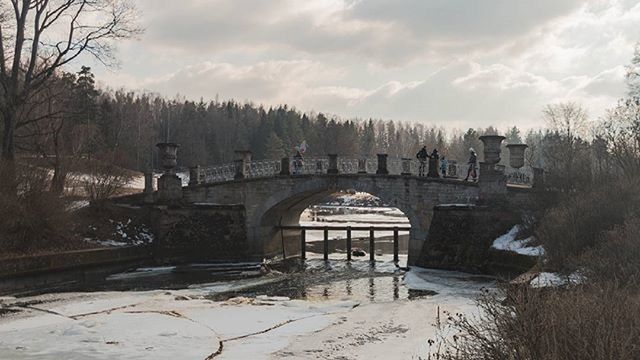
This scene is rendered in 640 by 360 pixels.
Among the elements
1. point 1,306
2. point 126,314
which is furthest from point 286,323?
point 1,306

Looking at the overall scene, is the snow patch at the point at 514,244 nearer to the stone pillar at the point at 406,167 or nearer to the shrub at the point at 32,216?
the stone pillar at the point at 406,167

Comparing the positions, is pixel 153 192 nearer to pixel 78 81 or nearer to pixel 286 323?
pixel 286 323

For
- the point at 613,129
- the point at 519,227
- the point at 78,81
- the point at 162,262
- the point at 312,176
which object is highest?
the point at 78,81

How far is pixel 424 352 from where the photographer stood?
9.68 m

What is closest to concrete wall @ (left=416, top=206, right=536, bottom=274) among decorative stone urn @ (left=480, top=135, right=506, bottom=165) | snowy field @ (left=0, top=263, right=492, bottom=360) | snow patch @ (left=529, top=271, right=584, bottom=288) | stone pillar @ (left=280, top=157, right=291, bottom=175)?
decorative stone urn @ (left=480, top=135, right=506, bottom=165)

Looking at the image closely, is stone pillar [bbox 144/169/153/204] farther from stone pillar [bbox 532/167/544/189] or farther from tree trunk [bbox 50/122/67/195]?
stone pillar [bbox 532/167/544/189]

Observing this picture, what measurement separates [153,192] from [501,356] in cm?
2754

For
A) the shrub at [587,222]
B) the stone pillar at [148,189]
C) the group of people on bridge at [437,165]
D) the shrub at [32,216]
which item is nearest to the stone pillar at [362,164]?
the group of people on bridge at [437,165]

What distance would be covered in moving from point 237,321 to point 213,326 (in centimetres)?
77

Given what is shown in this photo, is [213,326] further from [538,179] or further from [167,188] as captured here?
[167,188]

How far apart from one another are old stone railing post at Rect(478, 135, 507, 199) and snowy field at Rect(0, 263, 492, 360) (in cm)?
729

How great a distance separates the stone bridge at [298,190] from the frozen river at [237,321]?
6454 millimetres

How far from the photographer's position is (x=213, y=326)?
480 inches

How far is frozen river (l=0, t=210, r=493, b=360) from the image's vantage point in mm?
10141
